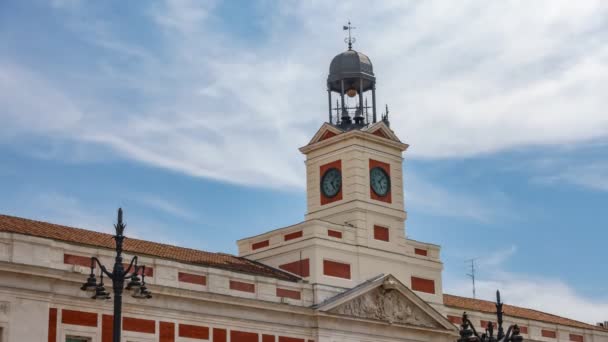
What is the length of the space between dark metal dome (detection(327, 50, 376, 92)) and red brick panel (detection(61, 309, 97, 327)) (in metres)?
23.7

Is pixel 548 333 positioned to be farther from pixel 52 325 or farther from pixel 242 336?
pixel 52 325

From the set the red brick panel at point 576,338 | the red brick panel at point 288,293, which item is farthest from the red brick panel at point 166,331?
the red brick panel at point 576,338

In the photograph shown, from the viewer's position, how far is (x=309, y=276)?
55.2 m

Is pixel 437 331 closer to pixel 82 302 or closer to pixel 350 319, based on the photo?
pixel 350 319

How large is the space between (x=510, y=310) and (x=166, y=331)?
29750mm

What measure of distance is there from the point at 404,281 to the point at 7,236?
2386 centimetres

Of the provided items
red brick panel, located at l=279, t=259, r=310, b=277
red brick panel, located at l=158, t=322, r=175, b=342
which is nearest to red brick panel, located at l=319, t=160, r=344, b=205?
red brick panel, located at l=279, t=259, r=310, b=277

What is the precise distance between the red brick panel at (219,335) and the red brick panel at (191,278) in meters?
2.16

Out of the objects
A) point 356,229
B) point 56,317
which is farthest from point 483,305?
point 56,317

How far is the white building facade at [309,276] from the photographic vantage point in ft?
144

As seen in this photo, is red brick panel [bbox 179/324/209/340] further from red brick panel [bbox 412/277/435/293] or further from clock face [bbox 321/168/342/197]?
red brick panel [bbox 412/277/435/293]

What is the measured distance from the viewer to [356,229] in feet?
191

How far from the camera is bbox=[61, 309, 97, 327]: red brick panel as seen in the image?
44.0m

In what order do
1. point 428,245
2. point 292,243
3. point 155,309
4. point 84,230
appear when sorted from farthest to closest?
point 428,245 < point 292,243 < point 84,230 < point 155,309
